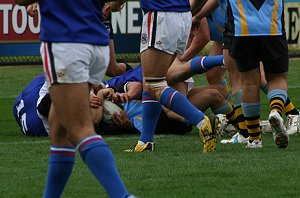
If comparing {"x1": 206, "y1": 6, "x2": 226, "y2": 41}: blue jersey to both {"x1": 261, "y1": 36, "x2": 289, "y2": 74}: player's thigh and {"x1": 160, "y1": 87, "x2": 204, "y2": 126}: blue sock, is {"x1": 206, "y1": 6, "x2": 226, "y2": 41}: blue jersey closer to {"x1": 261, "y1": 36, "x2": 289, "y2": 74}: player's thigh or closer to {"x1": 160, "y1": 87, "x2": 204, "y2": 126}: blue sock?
{"x1": 261, "y1": 36, "x2": 289, "y2": 74}: player's thigh

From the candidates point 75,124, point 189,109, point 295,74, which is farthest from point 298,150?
point 295,74

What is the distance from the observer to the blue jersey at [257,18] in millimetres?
7742

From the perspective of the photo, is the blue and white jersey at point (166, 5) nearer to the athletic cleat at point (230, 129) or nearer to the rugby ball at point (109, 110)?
the rugby ball at point (109, 110)

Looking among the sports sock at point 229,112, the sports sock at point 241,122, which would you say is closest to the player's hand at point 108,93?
the sports sock at point 229,112

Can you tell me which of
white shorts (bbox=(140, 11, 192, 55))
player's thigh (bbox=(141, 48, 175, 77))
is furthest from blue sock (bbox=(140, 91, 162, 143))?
white shorts (bbox=(140, 11, 192, 55))

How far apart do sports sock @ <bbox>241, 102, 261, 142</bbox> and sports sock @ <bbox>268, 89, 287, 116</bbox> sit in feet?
0.40

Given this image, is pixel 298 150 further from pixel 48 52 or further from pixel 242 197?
pixel 48 52

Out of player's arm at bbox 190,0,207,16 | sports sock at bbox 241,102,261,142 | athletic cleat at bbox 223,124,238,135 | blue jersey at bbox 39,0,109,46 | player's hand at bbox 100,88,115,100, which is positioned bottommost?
athletic cleat at bbox 223,124,238,135

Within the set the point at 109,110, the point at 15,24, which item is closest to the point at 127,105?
the point at 109,110

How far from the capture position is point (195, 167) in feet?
22.9

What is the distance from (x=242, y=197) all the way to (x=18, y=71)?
11.3 meters

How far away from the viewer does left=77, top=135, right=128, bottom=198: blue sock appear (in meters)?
4.96

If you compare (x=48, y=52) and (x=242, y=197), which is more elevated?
(x=48, y=52)

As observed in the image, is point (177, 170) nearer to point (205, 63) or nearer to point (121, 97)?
point (205, 63)
